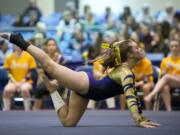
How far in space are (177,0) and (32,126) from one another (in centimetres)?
1016

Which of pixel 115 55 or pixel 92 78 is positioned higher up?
pixel 115 55

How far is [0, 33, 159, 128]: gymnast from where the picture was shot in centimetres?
611

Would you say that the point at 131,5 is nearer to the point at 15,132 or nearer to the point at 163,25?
the point at 163,25

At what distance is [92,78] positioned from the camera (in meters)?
6.32

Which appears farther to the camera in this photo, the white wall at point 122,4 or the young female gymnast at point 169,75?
the white wall at point 122,4

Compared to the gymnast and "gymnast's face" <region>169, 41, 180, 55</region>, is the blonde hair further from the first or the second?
"gymnast's face" <region>169, 41, 180, 55</region>

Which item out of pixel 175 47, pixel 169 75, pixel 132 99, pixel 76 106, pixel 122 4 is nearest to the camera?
pixel 132 99

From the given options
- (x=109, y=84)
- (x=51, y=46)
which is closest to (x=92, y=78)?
(x=109, y=84)

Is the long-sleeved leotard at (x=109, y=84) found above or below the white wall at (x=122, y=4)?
below

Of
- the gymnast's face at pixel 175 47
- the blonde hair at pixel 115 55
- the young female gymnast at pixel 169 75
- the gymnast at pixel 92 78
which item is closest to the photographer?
the gymnast at pixel 92 78

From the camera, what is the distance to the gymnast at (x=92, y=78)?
6109 mm

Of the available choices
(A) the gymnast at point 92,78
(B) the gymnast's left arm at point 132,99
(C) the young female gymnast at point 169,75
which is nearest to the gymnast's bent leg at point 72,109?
(A) the gymnast at point 92,78

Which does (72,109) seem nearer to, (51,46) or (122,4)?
(51,46)

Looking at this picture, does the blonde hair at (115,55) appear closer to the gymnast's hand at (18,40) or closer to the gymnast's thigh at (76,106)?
the gymnast's thigh at (76,106)
